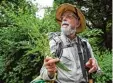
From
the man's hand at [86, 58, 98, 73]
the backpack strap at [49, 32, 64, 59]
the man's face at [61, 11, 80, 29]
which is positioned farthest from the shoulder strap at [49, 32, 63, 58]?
the man's hand at [86, 58, 98, 73]

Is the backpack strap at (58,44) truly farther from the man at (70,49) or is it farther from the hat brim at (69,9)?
the hat brim at (69,9)

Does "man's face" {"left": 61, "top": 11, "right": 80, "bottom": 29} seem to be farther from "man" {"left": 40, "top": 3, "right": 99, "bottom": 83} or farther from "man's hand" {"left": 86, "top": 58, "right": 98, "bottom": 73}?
"man's hand" {"left": 86, "top": 58, "right": 98, "bottom": 73}

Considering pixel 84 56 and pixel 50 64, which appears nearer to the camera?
pixel 50 64

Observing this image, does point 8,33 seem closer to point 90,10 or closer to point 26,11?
point 26,11

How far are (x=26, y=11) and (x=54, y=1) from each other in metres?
2.66

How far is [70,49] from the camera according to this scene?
10.4ft

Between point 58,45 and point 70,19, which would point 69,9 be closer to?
point 70,19

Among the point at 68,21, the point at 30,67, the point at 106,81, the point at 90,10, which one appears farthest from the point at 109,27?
the point at 68,21

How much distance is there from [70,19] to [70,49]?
23 cm

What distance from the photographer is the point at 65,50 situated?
315cm

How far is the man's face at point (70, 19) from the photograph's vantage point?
3.18 metres

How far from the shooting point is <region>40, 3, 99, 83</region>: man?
305 cm

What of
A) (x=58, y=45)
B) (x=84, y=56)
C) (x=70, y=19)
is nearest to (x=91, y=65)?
(x=84, y=56)

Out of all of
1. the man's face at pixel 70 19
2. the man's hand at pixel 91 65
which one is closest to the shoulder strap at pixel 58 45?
the man's face at pixel 70 19
